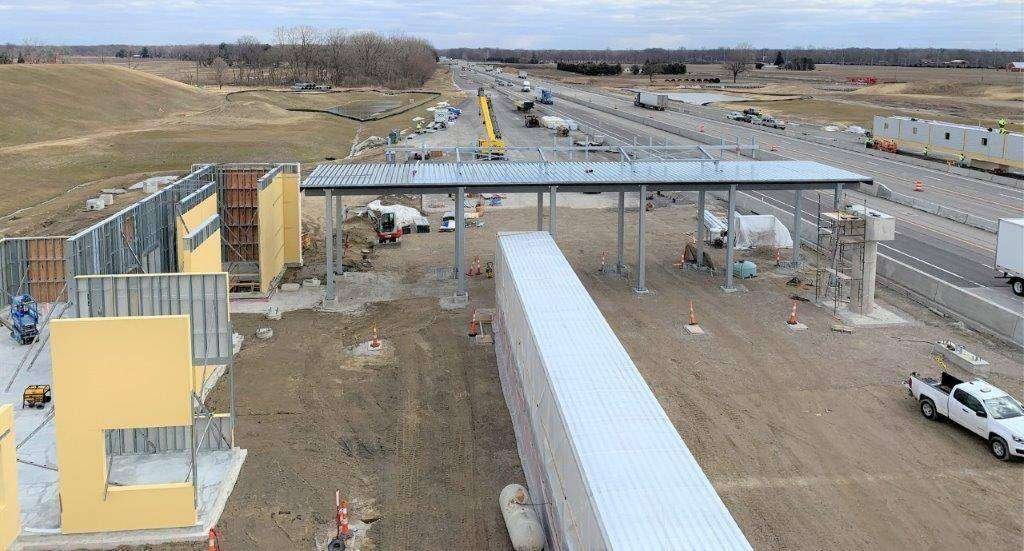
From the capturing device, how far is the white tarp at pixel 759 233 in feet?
129

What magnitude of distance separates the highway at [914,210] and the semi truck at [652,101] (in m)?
14.8

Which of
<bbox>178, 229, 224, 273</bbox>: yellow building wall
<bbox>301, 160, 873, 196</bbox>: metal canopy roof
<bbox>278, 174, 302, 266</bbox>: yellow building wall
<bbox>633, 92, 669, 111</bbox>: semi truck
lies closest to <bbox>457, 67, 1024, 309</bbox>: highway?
<bbox>301, 160, 873, 196</bbox>: metal canopy roof

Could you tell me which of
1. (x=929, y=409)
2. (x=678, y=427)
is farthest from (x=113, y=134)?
(x=929, y=409)

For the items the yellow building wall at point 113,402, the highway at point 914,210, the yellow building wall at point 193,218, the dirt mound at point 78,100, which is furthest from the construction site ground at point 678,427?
the dirt mound at point 78,100

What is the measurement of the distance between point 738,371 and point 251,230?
1942 cm

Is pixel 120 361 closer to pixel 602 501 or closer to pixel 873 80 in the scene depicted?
pixel 602 501

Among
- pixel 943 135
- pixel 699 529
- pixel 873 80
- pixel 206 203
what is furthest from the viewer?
pixel 873 80

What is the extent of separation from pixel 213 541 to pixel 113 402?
3.17m

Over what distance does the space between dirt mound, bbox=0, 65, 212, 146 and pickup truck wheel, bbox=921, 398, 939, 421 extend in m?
70.7

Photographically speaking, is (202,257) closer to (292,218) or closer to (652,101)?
(292,218)

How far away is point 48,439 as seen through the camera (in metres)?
19.5

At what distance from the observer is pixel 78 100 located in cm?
9056

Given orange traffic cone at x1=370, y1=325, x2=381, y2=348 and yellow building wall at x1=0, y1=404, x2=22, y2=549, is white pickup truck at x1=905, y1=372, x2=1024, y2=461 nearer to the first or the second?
orange traffic cone at x1=370, y1=325, x2=381, y2=348

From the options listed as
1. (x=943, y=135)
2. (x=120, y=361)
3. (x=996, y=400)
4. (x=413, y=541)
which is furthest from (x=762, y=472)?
(x=943, y=135)
